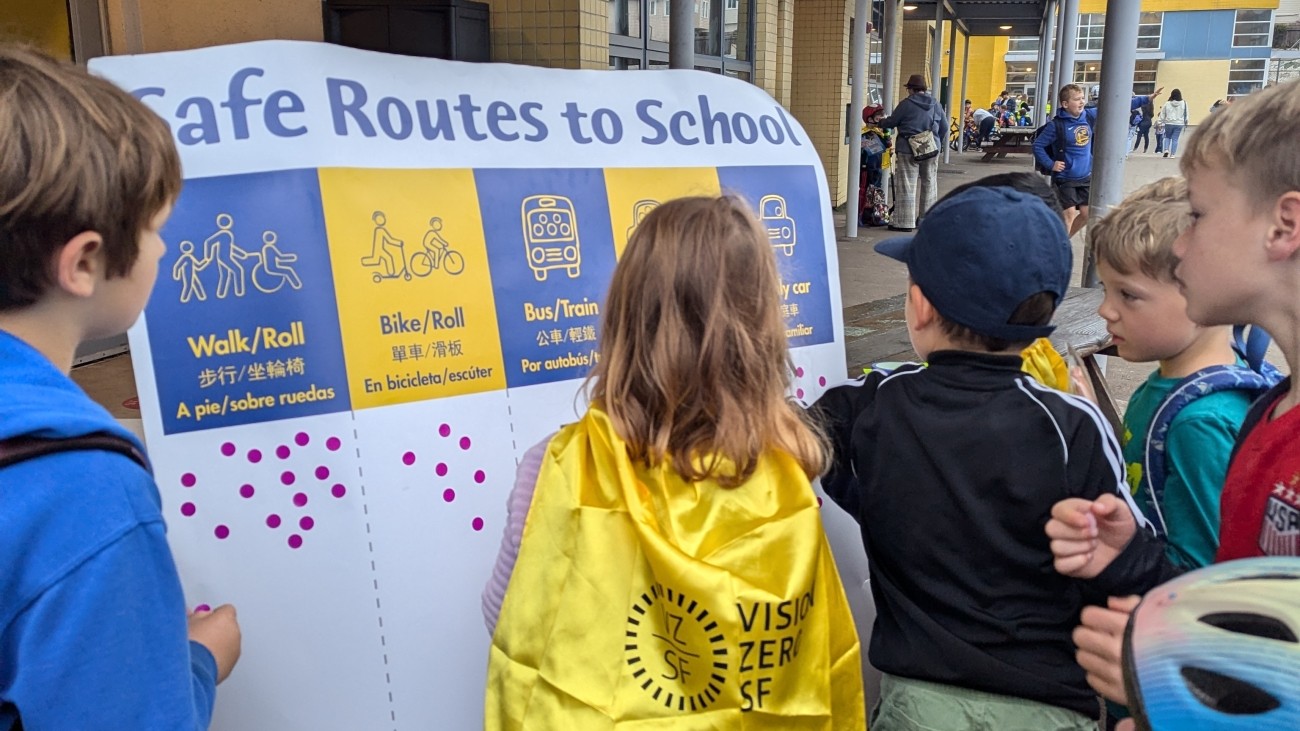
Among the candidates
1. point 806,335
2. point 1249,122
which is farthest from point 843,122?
point 1249,122

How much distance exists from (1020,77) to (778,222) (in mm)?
50483

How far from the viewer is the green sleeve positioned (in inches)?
69.3

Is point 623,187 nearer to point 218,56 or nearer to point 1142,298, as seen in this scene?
point 218,56

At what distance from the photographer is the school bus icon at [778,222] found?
225 centimetres

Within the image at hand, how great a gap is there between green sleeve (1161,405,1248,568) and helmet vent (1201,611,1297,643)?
3.69 feet

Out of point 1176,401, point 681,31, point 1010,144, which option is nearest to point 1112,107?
point 681,31

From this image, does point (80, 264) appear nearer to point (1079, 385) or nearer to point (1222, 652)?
point (1222, 652)

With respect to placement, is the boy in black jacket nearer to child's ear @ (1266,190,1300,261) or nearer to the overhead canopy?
child's ear @ (1266,190,1300,261)

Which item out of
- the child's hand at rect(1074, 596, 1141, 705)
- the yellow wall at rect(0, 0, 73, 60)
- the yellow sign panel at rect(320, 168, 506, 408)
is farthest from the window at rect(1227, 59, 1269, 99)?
the child's hand at rect(1074, 596, 1141, 705)

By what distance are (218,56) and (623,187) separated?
805 millimetres

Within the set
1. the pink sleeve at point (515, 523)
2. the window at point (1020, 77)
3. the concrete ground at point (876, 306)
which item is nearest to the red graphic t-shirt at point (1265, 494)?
the pink sleeve at point (515, 523)

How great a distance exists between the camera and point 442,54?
21.9 feet

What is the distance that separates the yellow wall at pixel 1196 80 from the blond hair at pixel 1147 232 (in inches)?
1908

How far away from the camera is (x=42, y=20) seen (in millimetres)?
5078
